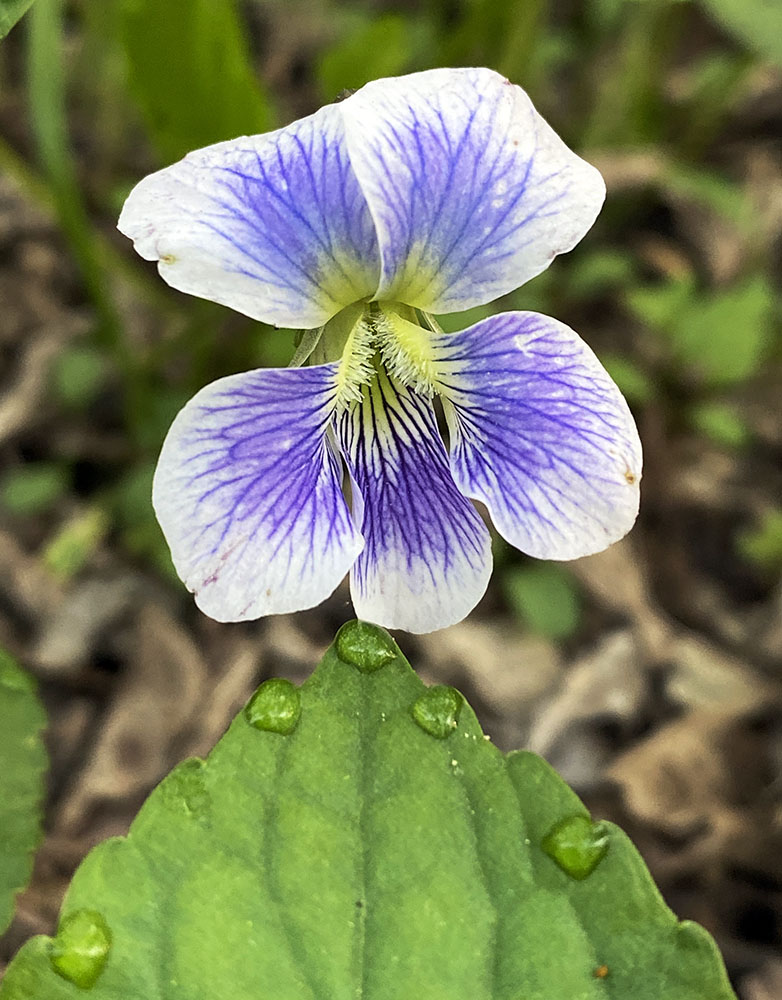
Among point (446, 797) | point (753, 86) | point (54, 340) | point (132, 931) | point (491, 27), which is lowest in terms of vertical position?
point (54, 340)

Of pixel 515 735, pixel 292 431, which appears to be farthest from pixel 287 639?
pixel 292 431

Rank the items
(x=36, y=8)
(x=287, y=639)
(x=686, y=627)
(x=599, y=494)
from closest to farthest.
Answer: (x=599, y=494)
(x=36, y=8)
(x=287, y=639)
(x=686, y=627)

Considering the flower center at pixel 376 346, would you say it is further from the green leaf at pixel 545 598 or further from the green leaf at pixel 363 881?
the green leaf at pixel 545 598

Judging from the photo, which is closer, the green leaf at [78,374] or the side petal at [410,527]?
the side petal at [410,527]

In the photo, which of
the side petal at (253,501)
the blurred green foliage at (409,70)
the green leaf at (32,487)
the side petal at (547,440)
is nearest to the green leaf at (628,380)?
the blurred green foliage at (409,70)

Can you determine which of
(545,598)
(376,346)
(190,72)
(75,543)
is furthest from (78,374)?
(376,346)

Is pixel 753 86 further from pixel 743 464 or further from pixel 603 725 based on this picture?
pixel 603 725
